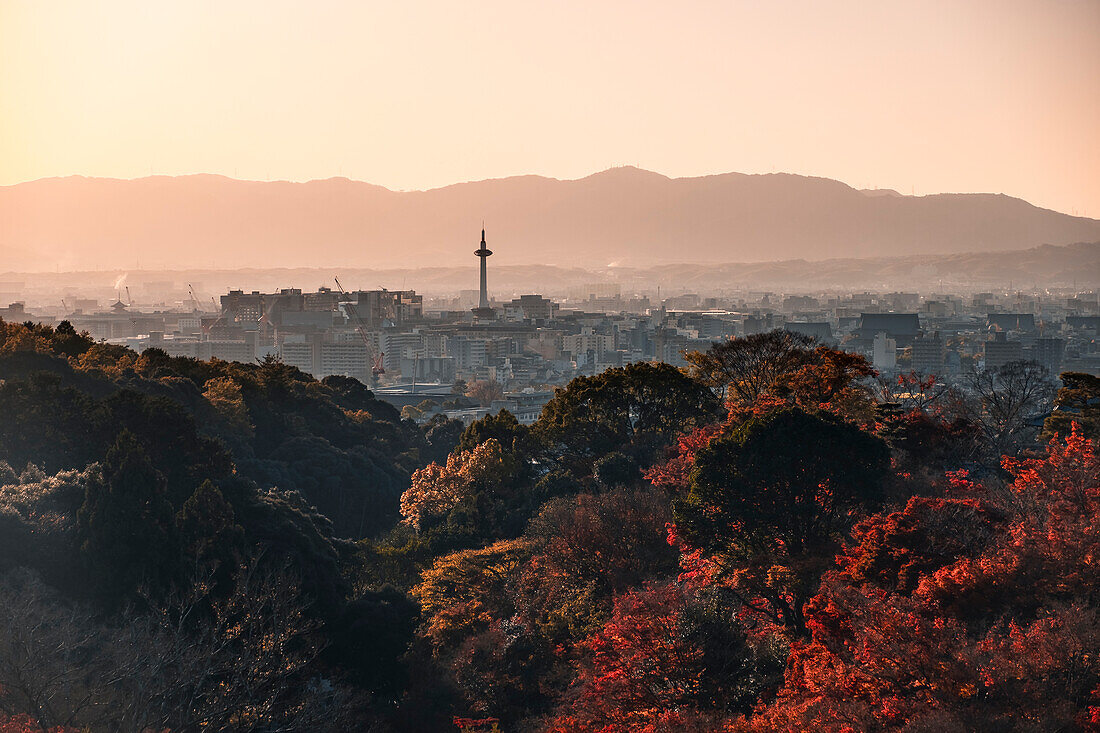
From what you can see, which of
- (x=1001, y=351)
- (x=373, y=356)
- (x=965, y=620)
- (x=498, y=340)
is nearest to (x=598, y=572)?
(x=965, y=620)

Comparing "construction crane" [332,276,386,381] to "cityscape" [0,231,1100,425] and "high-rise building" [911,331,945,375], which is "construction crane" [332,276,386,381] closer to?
"cityscape" [0,231,1100,425]

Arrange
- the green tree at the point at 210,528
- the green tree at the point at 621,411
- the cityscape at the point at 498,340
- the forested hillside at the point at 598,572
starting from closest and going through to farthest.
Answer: the forested hillside at the point at 598,572
the green tree at the point at 210,528
the green tree at the point at 621,411
the cityscape at the point at 498,340

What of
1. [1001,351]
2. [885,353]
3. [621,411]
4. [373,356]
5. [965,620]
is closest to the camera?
[965,620]

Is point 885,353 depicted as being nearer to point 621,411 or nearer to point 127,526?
point 621,411

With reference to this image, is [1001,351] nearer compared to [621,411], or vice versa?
[621,411]

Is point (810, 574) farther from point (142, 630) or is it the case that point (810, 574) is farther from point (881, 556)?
point (142, 630)

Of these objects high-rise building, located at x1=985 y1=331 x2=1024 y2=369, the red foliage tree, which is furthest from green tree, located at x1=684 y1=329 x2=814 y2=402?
high-rise building, located at x1=985 y1=331 x2=1024 y2=369

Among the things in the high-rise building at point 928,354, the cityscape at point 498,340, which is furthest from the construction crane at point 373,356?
the high-rise building at point 928,354

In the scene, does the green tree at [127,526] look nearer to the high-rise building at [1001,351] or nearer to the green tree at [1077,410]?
the green tree at [1077,410]
